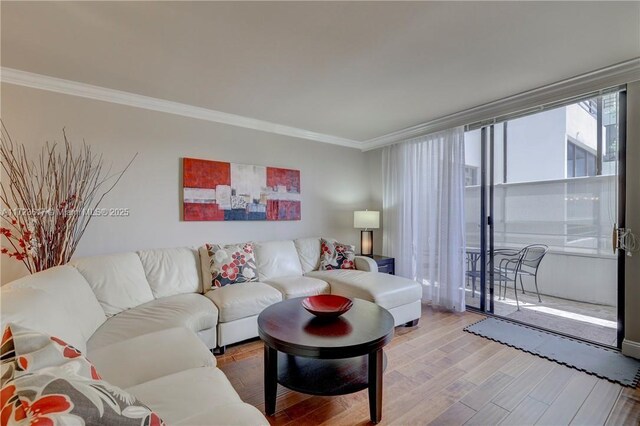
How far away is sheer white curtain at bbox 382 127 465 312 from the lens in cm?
360

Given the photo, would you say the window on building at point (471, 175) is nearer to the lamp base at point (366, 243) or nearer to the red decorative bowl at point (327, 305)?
the lamp base at point (366, 243)

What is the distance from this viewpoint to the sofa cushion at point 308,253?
12.5ft

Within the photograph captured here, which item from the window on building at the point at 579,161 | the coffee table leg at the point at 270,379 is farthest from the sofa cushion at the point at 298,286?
the window on building at the point at 579,161

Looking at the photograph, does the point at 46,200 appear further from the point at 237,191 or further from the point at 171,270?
the point at 237,191

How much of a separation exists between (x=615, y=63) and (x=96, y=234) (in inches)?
185

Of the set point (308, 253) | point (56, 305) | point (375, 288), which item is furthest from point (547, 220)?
point (56, 305)

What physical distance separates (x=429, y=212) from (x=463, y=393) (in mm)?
2330

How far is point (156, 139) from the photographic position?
310cm

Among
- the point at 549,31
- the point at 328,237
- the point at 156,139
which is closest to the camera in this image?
the point at 549,31

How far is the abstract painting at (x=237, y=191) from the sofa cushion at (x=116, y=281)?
849mm

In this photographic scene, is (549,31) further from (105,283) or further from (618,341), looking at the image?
(105,283)

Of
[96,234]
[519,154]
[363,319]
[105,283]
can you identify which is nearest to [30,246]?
[96,234]

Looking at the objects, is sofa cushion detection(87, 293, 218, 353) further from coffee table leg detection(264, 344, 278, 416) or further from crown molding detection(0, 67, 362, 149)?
crown molding detection(0, 67, 362, 149)

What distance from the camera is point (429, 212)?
3.92 meters
